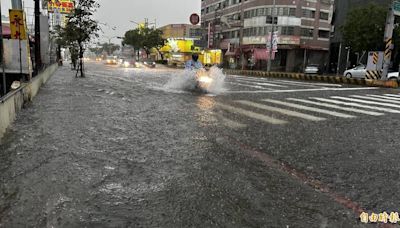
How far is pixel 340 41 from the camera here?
4534 cm

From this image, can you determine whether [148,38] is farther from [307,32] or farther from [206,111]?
[206,111]

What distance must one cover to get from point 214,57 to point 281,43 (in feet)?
40.0

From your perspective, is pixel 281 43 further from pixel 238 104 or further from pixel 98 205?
pixel 98 205

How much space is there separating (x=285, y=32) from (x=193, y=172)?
56491mm

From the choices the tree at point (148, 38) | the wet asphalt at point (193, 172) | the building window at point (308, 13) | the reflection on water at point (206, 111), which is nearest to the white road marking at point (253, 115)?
the wet asphalt at point (193, 172)

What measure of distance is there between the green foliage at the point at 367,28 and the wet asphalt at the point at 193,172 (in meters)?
27.2

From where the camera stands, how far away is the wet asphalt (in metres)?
3.59

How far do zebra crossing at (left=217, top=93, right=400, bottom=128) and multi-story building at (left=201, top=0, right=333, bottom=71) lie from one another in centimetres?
4281

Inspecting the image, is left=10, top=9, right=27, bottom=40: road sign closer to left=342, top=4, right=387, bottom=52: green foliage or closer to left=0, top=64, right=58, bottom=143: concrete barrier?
left=0, top=64, right=58, bottom=143: concrete barrier

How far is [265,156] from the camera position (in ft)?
18.8

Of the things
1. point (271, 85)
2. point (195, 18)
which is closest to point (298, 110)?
point (271, 85)

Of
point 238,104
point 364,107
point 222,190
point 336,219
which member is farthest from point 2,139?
point 364,107

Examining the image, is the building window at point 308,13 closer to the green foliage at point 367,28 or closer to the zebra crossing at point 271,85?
the green foliage at point 367,28

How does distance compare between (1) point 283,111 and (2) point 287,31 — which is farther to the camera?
(2) point 287,31
